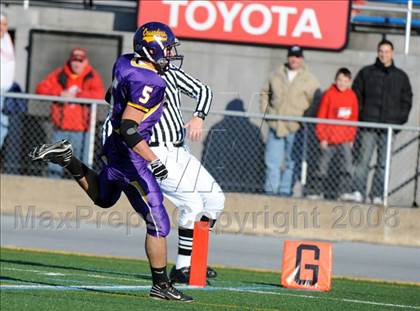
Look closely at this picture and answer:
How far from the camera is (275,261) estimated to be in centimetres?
1308

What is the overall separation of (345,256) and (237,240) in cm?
167

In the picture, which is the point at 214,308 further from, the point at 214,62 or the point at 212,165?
the point at 214,62

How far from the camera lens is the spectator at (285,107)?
1515 cm

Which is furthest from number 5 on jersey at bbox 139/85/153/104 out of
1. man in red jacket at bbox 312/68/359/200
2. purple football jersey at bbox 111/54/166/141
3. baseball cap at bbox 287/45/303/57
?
baseball cap at bbox 287/45/303/57

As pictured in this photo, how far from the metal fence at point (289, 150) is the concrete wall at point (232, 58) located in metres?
0.86

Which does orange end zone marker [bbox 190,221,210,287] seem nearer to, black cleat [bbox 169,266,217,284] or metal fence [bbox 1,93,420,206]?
black cleat [bbox 169,266,217,284]

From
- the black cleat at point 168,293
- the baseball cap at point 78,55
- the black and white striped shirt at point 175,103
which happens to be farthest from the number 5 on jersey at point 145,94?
the baseball cap at point 78,55

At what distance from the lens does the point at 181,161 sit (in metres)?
10.4

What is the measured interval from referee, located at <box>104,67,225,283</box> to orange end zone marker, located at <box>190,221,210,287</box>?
48 centimetres

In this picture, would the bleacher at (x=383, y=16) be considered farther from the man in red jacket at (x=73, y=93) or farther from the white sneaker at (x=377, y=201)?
the man in red jacket at (x=73, y=93)

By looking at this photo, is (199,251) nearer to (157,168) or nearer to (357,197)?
(157,168)

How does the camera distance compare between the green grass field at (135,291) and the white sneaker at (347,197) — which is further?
the white sneaker at (347,197)

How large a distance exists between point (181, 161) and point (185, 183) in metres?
0.20

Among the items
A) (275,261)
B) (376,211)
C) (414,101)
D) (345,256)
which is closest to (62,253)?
(275,261)
